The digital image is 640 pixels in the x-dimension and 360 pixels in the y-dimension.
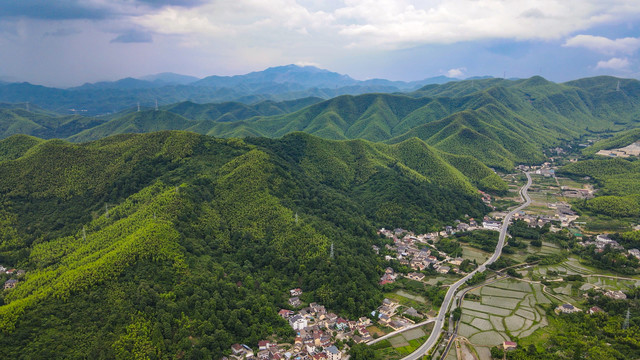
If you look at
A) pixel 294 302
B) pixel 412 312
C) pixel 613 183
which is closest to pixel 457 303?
pixel 412 312

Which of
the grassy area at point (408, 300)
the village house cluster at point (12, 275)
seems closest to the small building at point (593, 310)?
the grassy area at point (408, 300)

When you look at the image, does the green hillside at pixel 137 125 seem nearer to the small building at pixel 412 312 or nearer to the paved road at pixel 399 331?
the small building at pixel 412 312

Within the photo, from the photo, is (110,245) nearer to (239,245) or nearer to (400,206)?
(239,245)

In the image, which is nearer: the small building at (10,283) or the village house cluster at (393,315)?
the small building at (10,283)

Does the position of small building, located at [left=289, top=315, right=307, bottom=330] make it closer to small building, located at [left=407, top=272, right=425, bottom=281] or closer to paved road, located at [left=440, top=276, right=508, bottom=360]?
paved road, located at [left=440, top=276, right=508, bottom=360]

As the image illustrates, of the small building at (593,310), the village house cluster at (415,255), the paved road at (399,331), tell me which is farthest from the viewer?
the village house cluster at (415,255)

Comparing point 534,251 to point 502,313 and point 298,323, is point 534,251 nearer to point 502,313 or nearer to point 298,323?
point 502,313

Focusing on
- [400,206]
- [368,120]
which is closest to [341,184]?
[400,206]

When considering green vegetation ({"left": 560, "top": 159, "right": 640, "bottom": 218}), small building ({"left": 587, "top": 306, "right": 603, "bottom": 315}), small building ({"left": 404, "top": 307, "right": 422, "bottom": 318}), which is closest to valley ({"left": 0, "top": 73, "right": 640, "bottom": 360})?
small building ({"left": 404, "top": 307, "right": 422, "bottom": 318})
